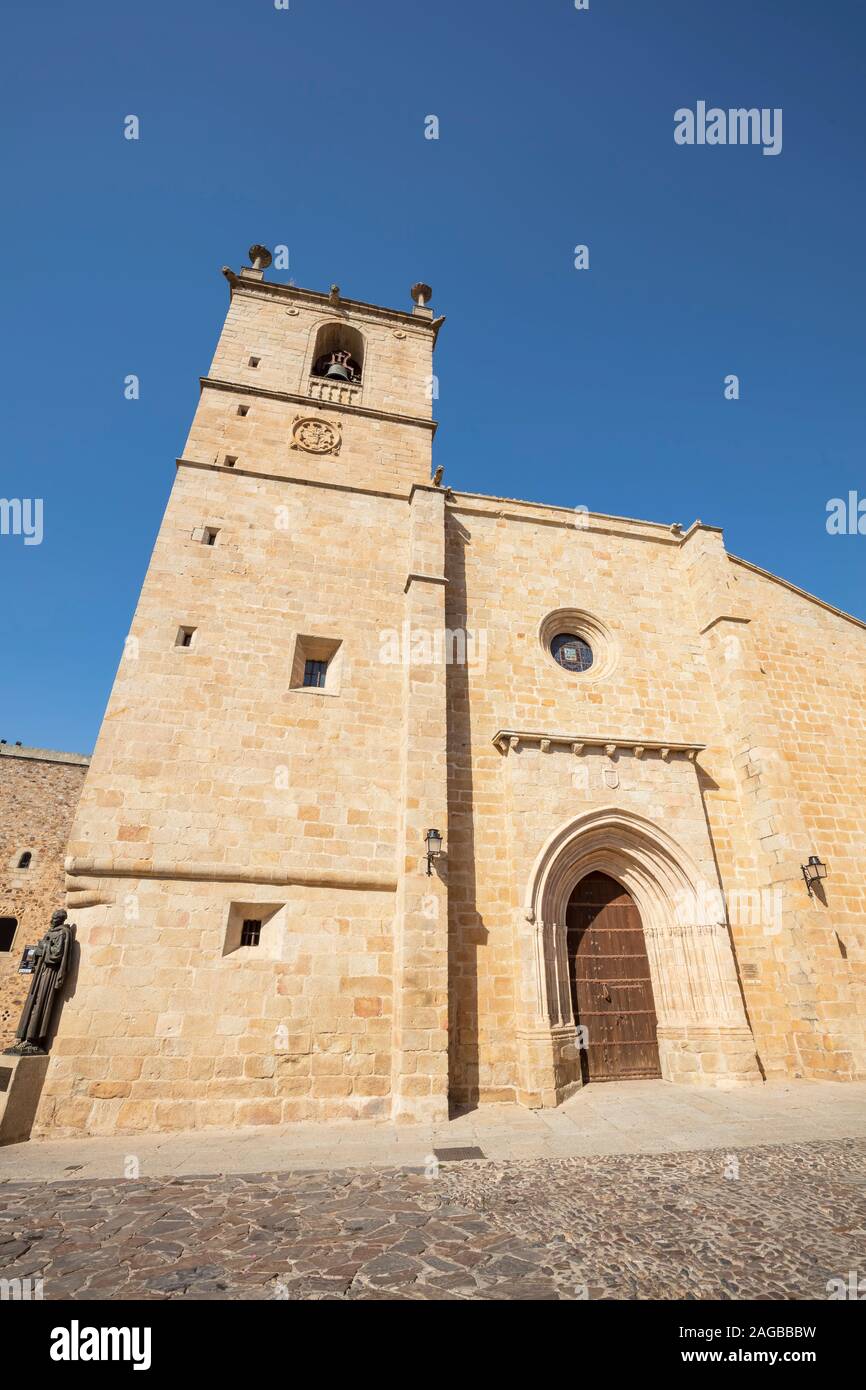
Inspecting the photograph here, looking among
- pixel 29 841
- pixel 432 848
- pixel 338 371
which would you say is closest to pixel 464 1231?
pixel 432 848

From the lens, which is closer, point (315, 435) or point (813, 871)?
point (813, 871)

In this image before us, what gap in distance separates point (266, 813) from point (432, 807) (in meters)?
2.38

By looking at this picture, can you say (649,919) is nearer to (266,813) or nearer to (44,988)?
(266,813)

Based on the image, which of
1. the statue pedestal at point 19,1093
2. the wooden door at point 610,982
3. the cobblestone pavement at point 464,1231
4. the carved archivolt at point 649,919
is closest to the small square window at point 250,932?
the statue pedestal at point 19,1093

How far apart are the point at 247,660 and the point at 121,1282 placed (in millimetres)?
7108

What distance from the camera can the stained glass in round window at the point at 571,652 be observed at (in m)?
10.7

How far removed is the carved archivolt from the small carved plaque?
8.84 meters

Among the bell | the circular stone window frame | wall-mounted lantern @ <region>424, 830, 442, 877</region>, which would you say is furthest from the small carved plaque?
wall-mounted lantern @ <region>424, 830, 442, 877</region>

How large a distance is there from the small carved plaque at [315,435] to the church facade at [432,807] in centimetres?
8

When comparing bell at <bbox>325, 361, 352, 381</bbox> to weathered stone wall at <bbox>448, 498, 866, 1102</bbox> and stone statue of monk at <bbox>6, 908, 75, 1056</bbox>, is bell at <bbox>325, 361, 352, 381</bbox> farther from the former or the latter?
stone statue of monk at <bbox>6, 908, 75, 1056</bbox>

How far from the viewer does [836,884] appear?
948 centimetres

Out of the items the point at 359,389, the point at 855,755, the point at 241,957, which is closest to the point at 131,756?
the point at 241,957

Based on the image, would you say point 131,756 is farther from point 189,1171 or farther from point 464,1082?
point 464,1082

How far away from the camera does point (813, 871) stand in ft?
28.0
